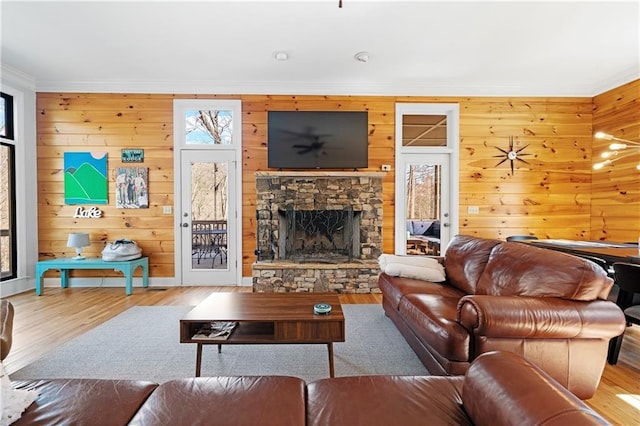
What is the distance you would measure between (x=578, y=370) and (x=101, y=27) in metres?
4.77

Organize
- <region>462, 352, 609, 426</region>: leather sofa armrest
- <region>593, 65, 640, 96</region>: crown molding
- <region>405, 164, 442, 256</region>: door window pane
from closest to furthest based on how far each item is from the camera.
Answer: <region>462, 352, 609, 426</region>: leather sofa armrest → <region>593, 65, 640, 96</region>: crown molding → <region>405, 164, 442, 256</region>: door window pane

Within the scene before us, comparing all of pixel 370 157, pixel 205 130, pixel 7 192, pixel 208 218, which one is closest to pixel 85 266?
pixel 7 192

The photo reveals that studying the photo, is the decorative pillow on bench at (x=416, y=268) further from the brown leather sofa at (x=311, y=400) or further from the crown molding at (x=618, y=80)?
the crown molding at (x=618, y=80)

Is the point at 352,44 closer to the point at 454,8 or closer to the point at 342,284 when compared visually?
the point at 454,8

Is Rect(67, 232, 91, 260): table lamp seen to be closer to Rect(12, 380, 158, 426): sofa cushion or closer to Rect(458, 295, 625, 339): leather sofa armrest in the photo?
Rect(12, 380, 158, 426): sofa cushion

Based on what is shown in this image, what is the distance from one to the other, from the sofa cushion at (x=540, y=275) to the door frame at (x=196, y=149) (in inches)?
130

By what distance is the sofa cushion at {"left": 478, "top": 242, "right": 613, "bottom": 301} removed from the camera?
175 centimetres

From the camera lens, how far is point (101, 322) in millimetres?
3055

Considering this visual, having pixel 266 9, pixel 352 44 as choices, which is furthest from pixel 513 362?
pixel 352 44

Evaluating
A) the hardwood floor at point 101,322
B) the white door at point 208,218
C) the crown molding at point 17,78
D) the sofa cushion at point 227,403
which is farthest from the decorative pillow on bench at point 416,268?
the crown molding at point 17,78

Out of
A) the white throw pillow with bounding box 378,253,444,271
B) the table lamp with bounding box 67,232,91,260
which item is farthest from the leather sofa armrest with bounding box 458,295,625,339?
the table lamp with bounding box 67,232,91,260

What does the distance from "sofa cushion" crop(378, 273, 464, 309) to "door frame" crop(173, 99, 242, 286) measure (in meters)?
2.48

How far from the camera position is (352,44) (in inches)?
132

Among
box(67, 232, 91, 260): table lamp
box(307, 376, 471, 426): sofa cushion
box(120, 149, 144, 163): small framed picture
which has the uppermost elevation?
box(120, 149, 144, 163): small framed picture
